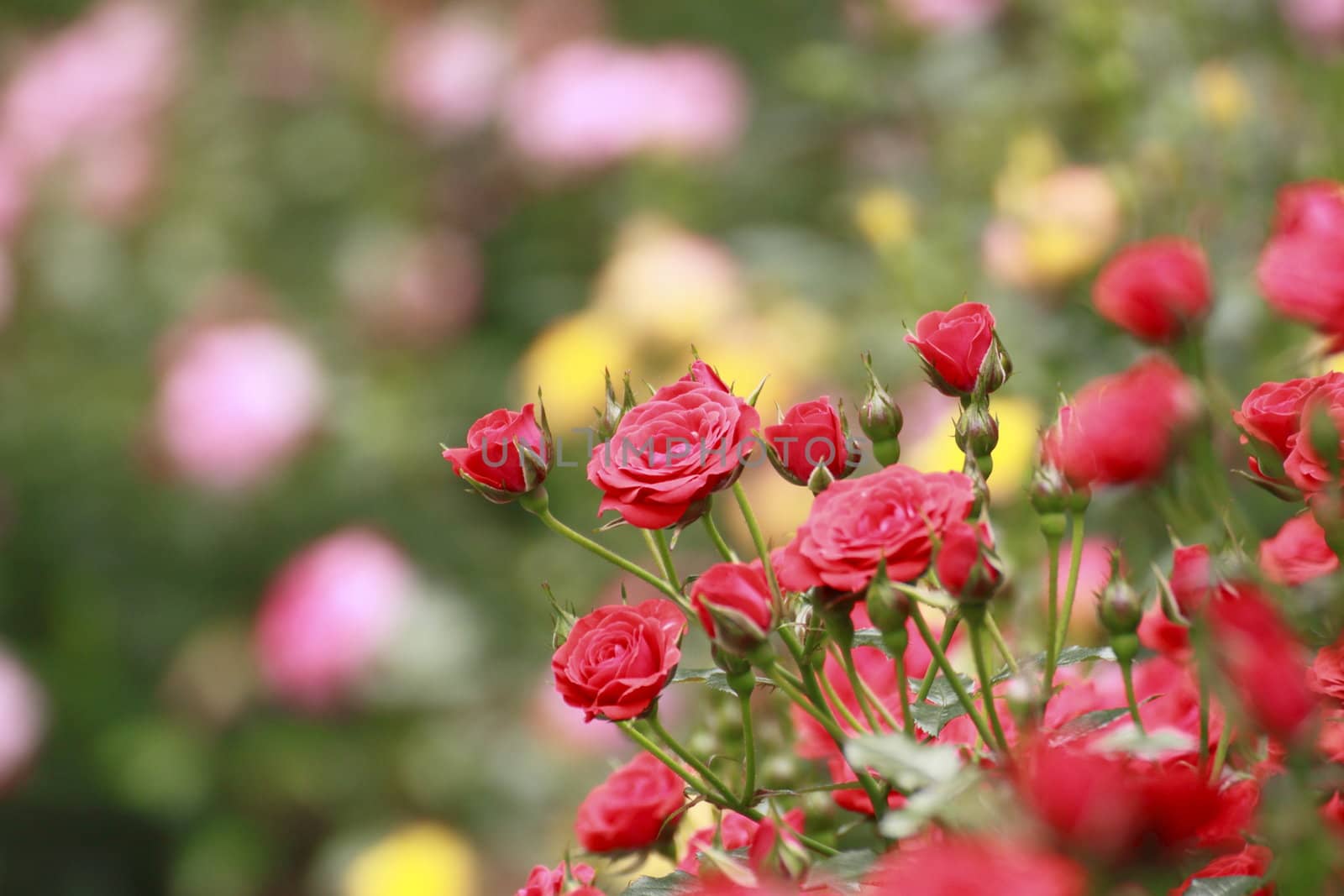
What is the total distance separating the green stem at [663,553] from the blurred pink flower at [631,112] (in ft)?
4.32

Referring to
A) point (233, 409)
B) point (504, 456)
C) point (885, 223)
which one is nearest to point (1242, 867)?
point (504, 456)

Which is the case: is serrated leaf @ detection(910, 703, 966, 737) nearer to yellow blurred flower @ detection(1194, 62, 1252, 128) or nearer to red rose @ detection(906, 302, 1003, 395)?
red rose @ detection(906, 302, 1003, 395)

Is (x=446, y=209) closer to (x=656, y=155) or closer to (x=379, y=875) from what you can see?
(x=656, y=155)

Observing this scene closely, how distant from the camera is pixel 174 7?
81.7 inches

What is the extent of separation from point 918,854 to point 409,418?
1379mm

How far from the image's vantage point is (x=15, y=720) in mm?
1333

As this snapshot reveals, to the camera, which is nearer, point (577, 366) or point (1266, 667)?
point (1266, 667)

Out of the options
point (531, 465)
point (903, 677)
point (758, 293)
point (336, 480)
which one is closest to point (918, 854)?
point (903, 677)

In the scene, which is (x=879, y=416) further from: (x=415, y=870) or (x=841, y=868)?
(x=415, y=870)

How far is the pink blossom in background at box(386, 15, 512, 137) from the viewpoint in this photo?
73.9 inches

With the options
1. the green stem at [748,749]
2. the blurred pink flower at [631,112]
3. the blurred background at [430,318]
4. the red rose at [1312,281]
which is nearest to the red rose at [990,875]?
the green stem at [748,749]

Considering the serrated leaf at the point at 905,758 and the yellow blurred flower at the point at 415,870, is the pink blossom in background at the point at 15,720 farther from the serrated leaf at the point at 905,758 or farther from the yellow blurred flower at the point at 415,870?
the serrated leaf at the point at 905,758

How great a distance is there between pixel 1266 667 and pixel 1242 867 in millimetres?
149

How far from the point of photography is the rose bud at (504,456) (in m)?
0.43
